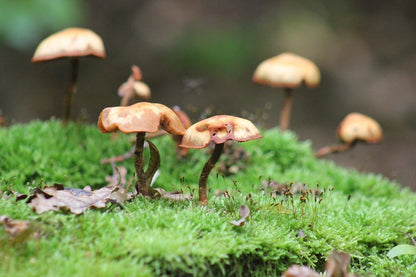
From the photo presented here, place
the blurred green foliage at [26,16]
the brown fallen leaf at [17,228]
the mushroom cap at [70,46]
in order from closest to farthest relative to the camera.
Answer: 1. the brown fallen leaf at [17,228]
2. the mushroom cap at [70,46]
3. the blurred green foliage at [26,16]

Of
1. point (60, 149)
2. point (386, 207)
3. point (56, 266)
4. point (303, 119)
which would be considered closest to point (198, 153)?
point (60, 149)

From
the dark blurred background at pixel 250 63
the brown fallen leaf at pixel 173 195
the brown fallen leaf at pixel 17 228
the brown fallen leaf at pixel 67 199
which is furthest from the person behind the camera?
the dark blurred background at pixel 250 63

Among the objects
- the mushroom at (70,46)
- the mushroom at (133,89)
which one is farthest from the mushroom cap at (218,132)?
the mushroom at (133,89)

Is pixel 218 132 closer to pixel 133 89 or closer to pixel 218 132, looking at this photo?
pixel 218 132

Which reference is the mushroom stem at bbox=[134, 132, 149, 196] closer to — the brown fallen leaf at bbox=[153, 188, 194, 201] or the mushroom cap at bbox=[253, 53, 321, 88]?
the brown fallen leaf at bbox=[153, 188, 194, 201]

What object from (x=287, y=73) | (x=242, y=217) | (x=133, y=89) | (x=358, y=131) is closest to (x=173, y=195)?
(x=242, y=217)

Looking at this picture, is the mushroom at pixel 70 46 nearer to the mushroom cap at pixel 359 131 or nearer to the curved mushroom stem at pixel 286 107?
the curved mushroom stem at pixel 286 107

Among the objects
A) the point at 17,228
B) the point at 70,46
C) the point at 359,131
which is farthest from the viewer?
the point at 359,131
